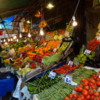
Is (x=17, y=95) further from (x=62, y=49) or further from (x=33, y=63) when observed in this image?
(x=62, y=49)

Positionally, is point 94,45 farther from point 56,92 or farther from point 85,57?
point 56,92

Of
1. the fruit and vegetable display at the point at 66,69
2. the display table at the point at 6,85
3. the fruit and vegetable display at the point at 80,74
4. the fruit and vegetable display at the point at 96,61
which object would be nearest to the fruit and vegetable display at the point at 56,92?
the fruit and vegetable display at the point at 80,74

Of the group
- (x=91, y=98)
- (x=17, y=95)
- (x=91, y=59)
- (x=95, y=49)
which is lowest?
(x=17, y=95)

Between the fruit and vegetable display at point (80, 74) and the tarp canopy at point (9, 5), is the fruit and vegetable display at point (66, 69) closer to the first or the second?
the fruit and vegetable display at point (80, 74)

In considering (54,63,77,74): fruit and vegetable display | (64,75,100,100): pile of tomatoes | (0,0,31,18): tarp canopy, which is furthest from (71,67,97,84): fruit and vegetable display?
(0,0,31,18): tarp canopy

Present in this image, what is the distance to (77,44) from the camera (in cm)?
633

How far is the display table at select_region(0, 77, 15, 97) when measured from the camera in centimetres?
423

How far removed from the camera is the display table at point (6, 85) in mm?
4234

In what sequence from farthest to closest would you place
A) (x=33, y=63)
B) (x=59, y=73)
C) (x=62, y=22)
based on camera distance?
(x=62, y=22) → (x=33, y=63) → (x=59, y=73)

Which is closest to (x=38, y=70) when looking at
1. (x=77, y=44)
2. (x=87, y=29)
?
(x=77, y=44)

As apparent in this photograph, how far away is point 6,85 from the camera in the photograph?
14.0ft

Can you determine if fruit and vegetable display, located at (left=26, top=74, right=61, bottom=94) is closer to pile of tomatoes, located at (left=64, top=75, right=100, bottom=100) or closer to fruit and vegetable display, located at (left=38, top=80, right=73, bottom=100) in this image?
fruit and vegetable display, located at (left=38, top=80, right=73, bottom=100)

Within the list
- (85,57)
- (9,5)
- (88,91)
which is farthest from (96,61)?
(9,5)

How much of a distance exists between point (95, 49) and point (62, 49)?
1.24m
